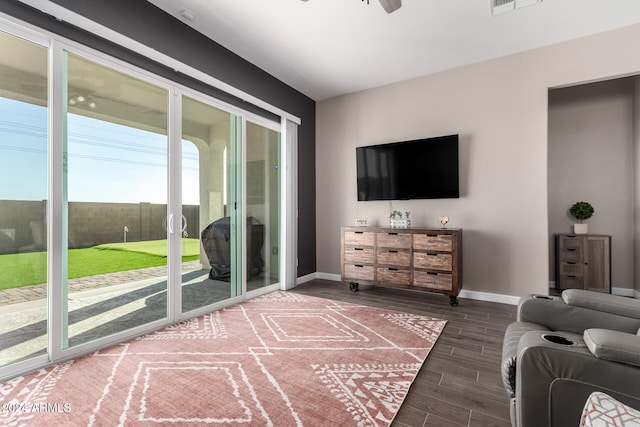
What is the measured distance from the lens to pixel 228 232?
3.51m

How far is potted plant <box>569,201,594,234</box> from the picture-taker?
12.5 feet

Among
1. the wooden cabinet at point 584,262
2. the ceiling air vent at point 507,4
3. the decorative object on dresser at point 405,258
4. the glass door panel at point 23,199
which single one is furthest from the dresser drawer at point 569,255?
the glass door panel at point 23,199

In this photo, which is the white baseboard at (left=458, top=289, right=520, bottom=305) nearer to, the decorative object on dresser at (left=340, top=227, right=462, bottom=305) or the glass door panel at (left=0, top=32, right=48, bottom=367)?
the decorative object on dresser at (left=340, top=227, right=462, bottom=305)

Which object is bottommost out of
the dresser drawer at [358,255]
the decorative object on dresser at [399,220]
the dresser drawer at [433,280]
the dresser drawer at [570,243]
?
the dresser drawer at [433,280]

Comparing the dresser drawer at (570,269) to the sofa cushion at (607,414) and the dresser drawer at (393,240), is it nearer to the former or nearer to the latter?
the dresser drawer at (393,240)

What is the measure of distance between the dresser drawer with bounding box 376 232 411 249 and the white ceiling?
84.7 inches

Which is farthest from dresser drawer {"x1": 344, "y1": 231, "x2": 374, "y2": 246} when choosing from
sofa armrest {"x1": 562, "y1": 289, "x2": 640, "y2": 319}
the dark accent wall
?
sofa armrest {"x1": 562, "y1": 289, "x2": 640, "y2": 319}

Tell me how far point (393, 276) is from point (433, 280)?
1.58ft

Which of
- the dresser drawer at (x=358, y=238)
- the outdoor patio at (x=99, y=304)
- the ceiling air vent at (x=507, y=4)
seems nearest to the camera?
the outdoor patio at (x=99, y=304)

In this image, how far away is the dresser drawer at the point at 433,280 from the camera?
134 inches

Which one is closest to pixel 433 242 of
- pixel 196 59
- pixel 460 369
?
pixel 460 369

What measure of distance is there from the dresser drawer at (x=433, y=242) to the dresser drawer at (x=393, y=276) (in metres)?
0.36

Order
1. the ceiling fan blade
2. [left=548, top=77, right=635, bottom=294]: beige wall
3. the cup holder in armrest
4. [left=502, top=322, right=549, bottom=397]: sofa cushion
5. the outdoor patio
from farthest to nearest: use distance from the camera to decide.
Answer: [left=548, top=77, right=635, bottom=294]: beige wall < the outdoor patio < the ceiling fan blade < [left=502, top=322, right=549, bottom=397]: sofa cushion < the cup holder in armrest

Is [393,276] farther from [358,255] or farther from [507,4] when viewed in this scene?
[507,4]
